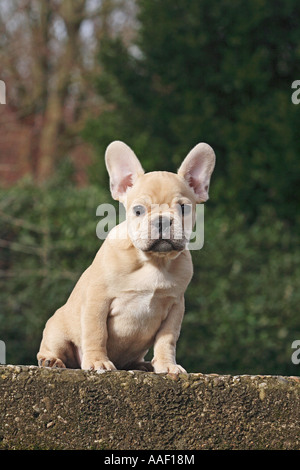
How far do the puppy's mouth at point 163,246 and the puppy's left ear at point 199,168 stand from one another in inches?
17.4

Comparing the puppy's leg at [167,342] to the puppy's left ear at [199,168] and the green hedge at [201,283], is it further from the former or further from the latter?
the green hedge at [201,283]

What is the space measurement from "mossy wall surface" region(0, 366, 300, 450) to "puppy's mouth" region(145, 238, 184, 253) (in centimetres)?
54

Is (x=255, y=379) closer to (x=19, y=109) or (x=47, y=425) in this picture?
(x=47, y=425)

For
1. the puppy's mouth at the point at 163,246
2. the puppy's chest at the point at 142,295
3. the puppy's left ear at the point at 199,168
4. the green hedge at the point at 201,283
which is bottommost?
the puppy's chest at the point at 142,295

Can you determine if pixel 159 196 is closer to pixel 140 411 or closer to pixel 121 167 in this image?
pixel 121 167

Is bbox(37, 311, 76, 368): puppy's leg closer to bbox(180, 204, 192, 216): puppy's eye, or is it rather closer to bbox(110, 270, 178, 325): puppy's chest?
bbox(110, 270, 178, 325): puppy's chest

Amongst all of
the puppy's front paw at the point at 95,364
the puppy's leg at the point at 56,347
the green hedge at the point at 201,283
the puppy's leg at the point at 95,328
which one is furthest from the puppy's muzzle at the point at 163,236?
the green hedge at the point at 201,283

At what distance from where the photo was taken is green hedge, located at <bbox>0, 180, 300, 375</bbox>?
7.30 metres

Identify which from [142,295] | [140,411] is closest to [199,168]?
[142,295]

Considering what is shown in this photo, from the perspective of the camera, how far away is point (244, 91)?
8484 mm

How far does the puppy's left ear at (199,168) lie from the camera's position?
3.48 meters

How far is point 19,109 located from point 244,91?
706 centimetres

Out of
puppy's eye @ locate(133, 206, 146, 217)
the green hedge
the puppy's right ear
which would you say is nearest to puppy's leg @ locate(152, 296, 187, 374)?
puppy's eye @ locate(133, 206, 146, 217)
